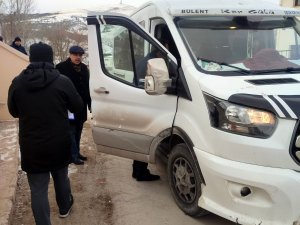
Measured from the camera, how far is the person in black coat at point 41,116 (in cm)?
376

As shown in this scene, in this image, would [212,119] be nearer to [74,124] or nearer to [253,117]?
[253,117]

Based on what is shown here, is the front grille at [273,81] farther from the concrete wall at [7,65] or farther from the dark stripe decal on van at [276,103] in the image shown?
the concrete wall at [7,65]

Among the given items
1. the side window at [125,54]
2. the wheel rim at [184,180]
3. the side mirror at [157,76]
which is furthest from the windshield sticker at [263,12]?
the wheel rim at [184,180]

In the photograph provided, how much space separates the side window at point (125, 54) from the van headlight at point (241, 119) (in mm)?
1181

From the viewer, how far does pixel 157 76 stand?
405 cm

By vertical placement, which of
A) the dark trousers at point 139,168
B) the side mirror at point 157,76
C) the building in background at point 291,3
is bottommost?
the dark trousers at point 139,168

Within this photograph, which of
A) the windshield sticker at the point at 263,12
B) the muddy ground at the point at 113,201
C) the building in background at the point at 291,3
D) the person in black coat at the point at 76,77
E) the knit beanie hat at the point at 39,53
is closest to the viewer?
the knit beanie hat at the point at 39,53

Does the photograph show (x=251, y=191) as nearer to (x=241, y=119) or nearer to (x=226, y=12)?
(x=241, y=119)

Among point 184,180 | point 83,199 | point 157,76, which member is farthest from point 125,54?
point 83,199

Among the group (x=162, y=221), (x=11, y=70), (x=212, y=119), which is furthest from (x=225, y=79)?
(x=11, y=70)

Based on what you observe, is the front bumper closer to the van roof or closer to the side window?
the side window

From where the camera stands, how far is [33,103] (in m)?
3.76

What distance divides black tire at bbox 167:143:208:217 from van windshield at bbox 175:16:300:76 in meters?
0.88

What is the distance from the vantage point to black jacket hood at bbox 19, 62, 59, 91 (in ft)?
12.2
